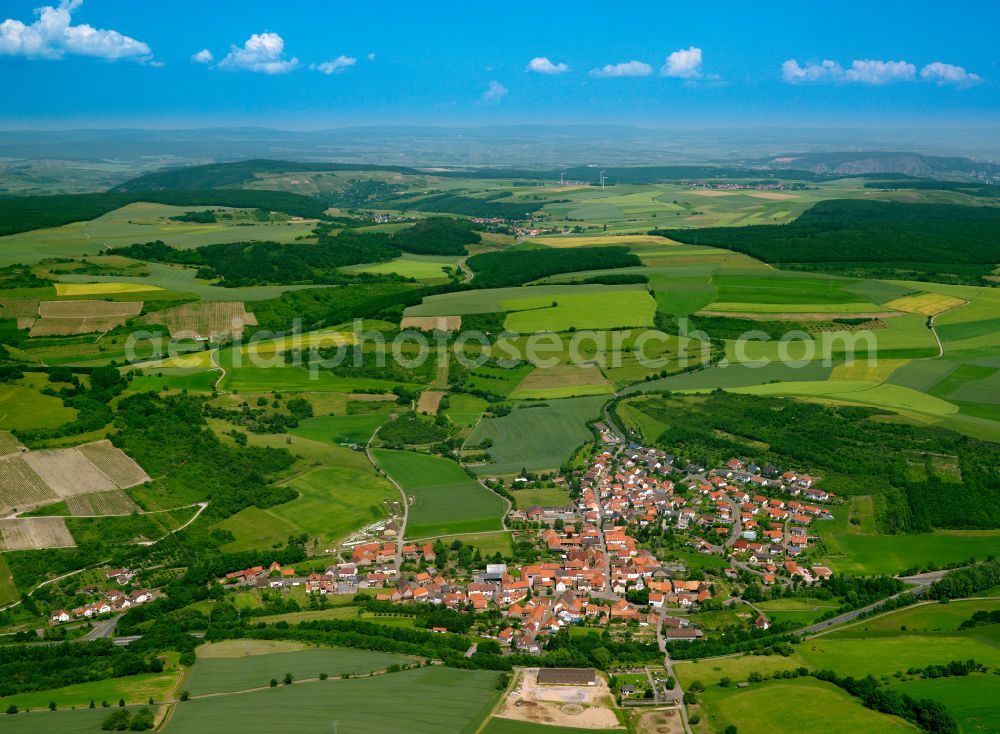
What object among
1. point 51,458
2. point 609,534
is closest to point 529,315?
point 609,534

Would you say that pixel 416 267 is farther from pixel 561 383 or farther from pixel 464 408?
pixel 464 408

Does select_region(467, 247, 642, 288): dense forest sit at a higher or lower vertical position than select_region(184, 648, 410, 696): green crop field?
higher

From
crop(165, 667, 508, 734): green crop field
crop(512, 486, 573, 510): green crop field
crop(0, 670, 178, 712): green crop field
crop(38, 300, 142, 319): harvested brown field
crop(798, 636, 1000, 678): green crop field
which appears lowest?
crop(0, 670, 178, 712): green crop field

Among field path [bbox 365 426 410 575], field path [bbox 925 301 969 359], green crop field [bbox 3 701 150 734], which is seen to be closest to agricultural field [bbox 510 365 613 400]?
field path [bbox 365 426 410 575]

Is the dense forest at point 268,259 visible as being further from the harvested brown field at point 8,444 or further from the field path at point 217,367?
the harvested brown field at point 8,444

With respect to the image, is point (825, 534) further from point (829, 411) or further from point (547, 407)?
point (547, 407)

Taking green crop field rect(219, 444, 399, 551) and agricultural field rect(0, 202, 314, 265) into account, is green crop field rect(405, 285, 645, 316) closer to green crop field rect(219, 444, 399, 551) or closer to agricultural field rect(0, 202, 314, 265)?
green crop field rect(219, 444, 399, 551)

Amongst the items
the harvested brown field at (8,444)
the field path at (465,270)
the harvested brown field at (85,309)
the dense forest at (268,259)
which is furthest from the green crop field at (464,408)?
the dense forest at (268,259)
